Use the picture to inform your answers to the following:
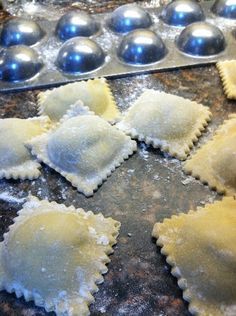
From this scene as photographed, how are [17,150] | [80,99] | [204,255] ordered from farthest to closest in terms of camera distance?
[80,99] → [17,150] → [204,255]

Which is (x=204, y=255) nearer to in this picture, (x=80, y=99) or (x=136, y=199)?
(x=136, y=199)

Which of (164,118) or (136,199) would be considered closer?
(136,199)

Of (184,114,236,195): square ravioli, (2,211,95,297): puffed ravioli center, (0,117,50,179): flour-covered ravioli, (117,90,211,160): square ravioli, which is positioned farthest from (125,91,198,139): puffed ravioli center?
(2,211,95,297): puffed ravioli center

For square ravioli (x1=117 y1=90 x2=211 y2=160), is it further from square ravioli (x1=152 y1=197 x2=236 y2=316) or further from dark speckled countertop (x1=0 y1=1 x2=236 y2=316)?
square ravioli (x1=152 y1=197 x2=236 y2=316)

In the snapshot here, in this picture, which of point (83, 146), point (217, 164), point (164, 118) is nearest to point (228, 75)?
point (164, 118)

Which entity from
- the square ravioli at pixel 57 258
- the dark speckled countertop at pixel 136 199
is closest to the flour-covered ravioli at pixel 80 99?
the dark speckled countertop at pixel 136 199

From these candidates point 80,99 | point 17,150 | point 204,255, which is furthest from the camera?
point 80,99
